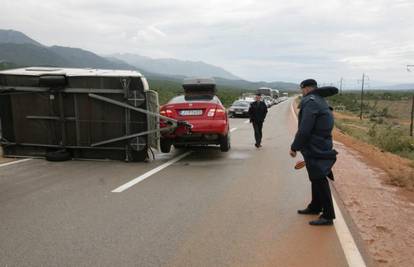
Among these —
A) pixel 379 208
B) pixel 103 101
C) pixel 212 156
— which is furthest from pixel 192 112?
pixel 379 208

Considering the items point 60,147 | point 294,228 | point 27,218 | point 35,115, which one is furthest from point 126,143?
point 294,228

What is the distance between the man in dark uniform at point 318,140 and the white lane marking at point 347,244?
0.19 metres

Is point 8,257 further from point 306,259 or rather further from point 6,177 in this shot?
point 6,177

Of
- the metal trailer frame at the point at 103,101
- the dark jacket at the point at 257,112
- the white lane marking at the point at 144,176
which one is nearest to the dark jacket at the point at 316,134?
the white lane marking at the point at 144,176

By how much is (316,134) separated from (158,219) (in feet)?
7.68

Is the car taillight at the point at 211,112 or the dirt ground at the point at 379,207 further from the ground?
the car taillight at the point at 211,112

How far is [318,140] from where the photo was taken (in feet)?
19.5

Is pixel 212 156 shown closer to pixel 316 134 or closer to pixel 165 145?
pixel 165 145

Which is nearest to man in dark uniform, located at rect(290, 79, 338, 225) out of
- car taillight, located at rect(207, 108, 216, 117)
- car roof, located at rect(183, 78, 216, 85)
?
car taillight, located at rect(207, 108, 216, 117)

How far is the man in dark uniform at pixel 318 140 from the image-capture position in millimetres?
5902

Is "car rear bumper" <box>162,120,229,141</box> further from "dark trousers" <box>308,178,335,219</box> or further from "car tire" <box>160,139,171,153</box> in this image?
"dark trousers" <box>308,178,335,219</box>

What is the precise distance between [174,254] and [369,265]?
1983mm

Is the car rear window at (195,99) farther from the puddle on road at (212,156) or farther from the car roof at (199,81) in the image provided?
the car roof at (199,81)

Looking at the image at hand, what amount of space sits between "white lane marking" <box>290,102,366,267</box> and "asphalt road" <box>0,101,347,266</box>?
8cm
